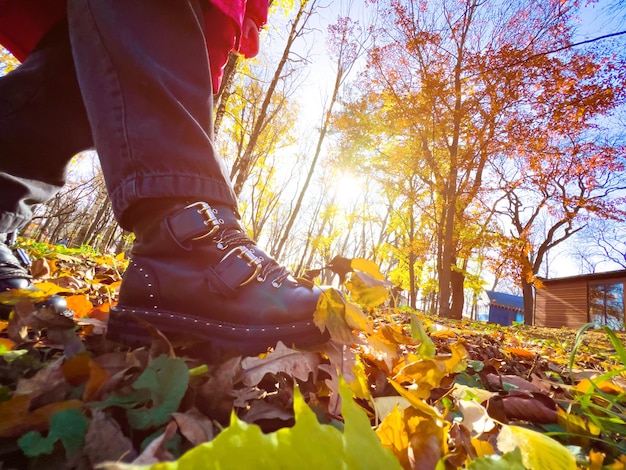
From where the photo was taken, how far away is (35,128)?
1.07 metres

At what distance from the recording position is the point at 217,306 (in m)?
0.74

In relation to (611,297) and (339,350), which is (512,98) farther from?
(339,350)

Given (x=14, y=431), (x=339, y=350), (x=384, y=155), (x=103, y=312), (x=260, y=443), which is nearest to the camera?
(x=260, y=443)

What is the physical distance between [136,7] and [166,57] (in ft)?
0.43

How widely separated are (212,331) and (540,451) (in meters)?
0.59

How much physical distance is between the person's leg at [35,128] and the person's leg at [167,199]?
36cm

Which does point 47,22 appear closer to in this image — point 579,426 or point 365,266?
point 365,266

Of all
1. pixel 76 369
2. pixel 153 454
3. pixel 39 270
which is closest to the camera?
pixel 153 454

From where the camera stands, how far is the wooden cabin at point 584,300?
13.0m

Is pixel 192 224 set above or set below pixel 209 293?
above

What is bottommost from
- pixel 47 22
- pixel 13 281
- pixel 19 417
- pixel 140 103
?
pixel 19 417

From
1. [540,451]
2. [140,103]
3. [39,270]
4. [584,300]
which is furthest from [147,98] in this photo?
[584,300]

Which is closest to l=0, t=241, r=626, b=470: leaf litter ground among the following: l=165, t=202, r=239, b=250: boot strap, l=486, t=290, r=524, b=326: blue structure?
l=165, t=202, r=239, b=250: boot strap

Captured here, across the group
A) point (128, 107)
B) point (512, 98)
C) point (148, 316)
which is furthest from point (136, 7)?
point (512, 98)
